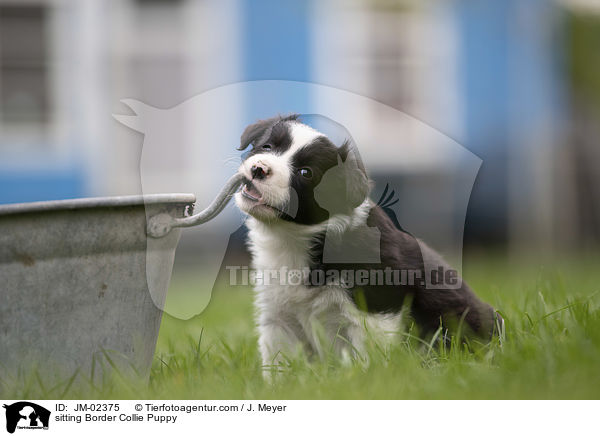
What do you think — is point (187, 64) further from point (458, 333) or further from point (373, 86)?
point (458, 333)

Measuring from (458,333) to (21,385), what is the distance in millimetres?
1205

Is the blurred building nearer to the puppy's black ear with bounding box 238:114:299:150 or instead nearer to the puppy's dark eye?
the puppy's black ear with bounding box 238:114:299:150

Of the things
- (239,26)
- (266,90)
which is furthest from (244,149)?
(239,26)

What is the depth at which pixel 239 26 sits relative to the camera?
714cm

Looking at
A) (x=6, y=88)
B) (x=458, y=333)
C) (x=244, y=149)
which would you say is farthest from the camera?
(x=6, y=88)

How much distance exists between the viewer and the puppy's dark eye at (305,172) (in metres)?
2.22

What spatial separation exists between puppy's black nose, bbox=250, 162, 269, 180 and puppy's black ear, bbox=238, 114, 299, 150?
9.6 inches

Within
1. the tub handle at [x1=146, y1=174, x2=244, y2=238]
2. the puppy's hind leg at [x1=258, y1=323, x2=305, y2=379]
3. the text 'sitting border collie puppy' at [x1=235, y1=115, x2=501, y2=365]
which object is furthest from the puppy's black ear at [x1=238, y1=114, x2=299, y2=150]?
the puppy's hind leg at [x1=258, y1=323, x2=305, y2=379]

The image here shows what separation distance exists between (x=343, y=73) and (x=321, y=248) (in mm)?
5121

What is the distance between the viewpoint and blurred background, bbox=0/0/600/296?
273 inches

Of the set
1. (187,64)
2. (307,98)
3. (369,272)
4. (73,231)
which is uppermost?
(187,64)
